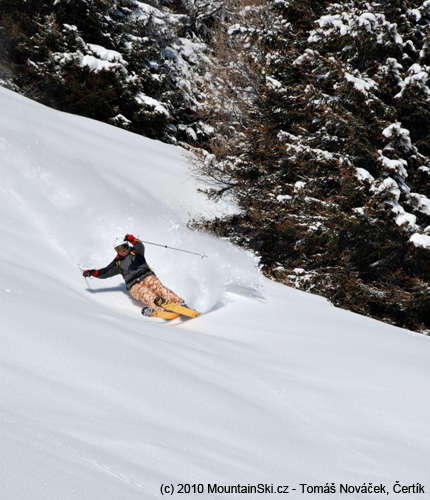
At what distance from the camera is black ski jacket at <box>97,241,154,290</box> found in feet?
23.3

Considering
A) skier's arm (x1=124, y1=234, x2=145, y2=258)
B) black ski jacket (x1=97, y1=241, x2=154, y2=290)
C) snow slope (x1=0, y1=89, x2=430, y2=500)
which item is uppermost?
skier's arm (x1=124, y1=234, x2=145, y2=258)

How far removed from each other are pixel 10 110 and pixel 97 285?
767cm

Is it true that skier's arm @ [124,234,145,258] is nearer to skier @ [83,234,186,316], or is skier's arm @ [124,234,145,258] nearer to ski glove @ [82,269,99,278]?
skier @ [83,234,186,316]

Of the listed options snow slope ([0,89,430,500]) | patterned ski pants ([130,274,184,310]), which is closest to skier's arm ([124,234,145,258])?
patterned ski pants ([130,274,184,310])

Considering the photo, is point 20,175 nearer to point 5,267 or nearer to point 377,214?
point 5,267

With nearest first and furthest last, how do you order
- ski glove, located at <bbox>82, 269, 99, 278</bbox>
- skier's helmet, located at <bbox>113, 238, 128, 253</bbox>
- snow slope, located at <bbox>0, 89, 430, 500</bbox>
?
1. snow slope, located at <bbox>0, 89, 430, 500</bbox>
2. ski glove, located at <bbox>82, 269, 99, 278</bbox>
3. skier's helmet, located at <bbox>113, 238, 128, 253</bbox>

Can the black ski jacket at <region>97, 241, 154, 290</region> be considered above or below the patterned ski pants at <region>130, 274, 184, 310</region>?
above

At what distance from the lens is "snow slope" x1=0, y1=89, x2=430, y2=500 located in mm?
2578

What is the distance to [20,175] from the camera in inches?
404

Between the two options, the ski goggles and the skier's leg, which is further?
the ski goggles

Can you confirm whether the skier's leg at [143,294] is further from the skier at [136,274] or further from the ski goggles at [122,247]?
the ski goggles at [122,247]

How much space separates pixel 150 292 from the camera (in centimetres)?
688

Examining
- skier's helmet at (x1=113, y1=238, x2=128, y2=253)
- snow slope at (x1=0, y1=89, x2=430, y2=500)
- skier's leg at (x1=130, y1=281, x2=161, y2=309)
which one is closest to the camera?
snow slope at (x1=0, y1=89, x2=430, y2=500)

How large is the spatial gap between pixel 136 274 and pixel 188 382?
332 centimetres
